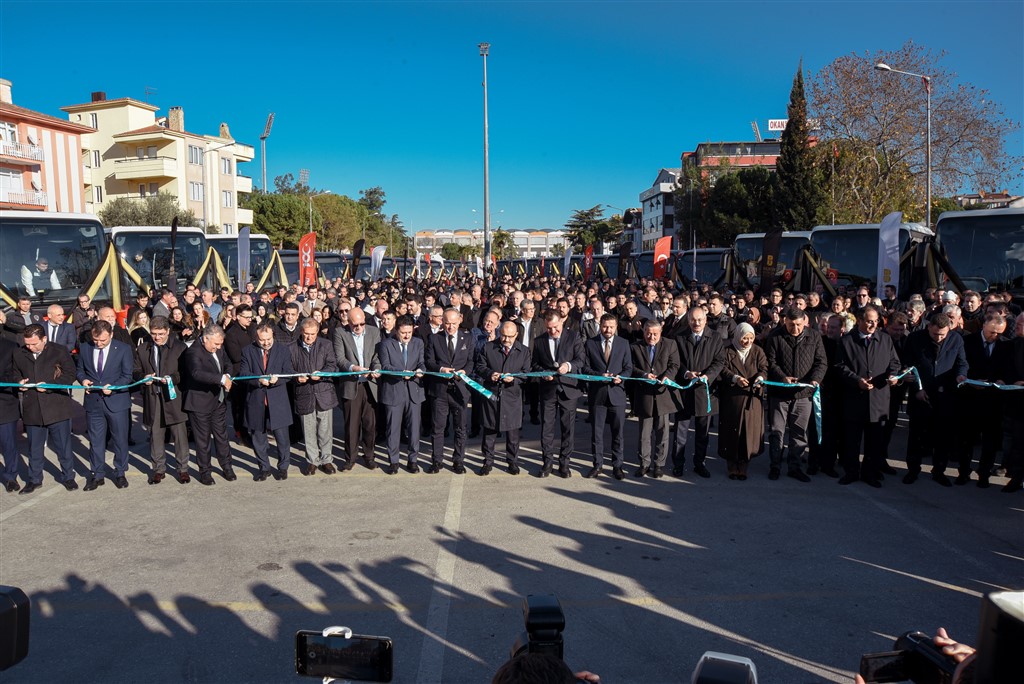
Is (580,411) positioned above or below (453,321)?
below

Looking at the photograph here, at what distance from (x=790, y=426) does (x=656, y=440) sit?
151 centimetres

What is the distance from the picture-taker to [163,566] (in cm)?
605

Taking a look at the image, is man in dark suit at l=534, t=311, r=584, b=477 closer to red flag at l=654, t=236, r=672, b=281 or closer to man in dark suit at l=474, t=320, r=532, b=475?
man in dark suit at l=474, t=320, r=532, b=475

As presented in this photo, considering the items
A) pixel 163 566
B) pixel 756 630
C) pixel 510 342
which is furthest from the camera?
pixel 510 342

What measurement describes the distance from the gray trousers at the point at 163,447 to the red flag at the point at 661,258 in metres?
18.3

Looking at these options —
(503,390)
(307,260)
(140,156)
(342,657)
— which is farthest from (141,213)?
(342,657)

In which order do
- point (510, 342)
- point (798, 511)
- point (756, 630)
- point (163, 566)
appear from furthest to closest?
point (510, 342), point (798, 511), point (163, 566), point (756, 630)

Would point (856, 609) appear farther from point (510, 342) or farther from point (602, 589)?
point (510, 342)

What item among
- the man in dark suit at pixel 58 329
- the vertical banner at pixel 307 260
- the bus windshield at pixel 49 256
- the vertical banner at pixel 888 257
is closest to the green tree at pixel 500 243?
the vertical banner at pixel 307 260

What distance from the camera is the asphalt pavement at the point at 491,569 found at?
4684 mm

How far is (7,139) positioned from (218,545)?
1791 inches

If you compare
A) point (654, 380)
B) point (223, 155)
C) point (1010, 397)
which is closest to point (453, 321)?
point (654, 380)

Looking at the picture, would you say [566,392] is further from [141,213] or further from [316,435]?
[141,213]

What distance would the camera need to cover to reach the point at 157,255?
69.9 feet
